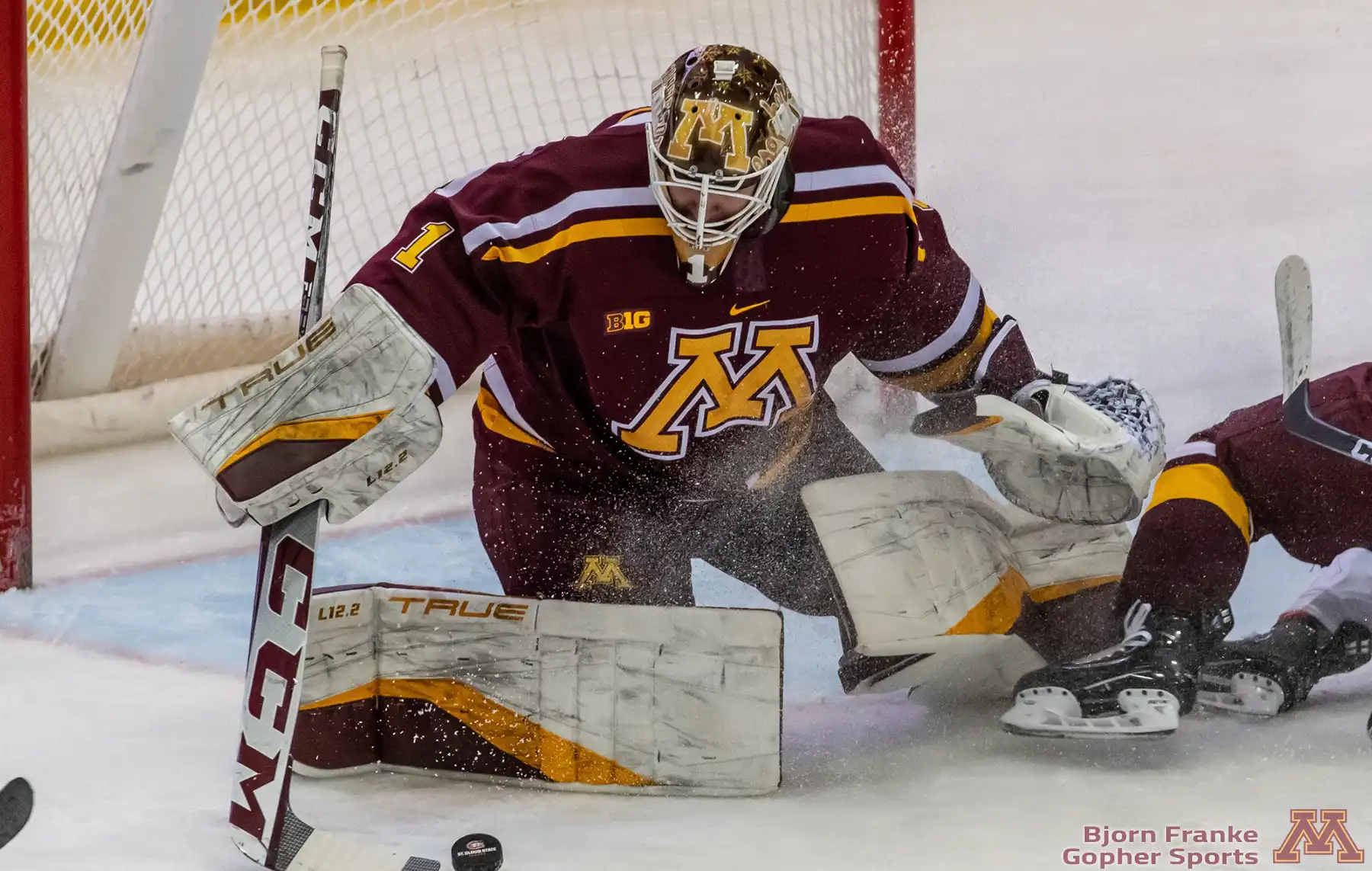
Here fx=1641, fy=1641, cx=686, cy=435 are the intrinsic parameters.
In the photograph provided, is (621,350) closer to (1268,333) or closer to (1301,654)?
(1301,654)

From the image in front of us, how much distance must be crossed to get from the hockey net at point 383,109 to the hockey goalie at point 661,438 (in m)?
1.34

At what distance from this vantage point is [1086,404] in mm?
2244

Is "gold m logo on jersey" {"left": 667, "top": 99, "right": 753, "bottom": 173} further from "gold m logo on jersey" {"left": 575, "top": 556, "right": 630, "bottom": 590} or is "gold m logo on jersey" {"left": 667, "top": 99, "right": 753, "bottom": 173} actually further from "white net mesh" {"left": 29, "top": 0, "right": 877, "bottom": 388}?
"white net mesh" {"left": 29, "top": 0, "right": 877, "bottom": 388}

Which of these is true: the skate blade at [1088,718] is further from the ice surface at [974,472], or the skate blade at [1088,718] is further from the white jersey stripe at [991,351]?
the white jersey stripe at [991,351]

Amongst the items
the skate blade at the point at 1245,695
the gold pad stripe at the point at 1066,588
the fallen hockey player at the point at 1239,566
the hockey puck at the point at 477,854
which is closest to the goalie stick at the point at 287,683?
the hockey puck at the point at 477,854

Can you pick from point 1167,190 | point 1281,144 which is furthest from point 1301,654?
point 1281,144

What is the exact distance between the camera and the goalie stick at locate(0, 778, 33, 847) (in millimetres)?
1761

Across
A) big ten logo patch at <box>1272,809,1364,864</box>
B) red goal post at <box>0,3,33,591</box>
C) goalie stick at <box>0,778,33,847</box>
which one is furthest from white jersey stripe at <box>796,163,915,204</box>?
red goal post at <box>0,3,33,591</box>

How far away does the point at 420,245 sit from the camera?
1932 millimetres

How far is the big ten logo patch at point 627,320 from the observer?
79.3 inches

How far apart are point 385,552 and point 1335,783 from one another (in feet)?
5.81

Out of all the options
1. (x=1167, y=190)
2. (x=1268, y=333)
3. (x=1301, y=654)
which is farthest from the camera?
(x=1167, y=190)

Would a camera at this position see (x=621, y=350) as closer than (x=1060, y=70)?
Yes

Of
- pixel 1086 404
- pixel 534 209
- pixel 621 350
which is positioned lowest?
pixel 1086 404
